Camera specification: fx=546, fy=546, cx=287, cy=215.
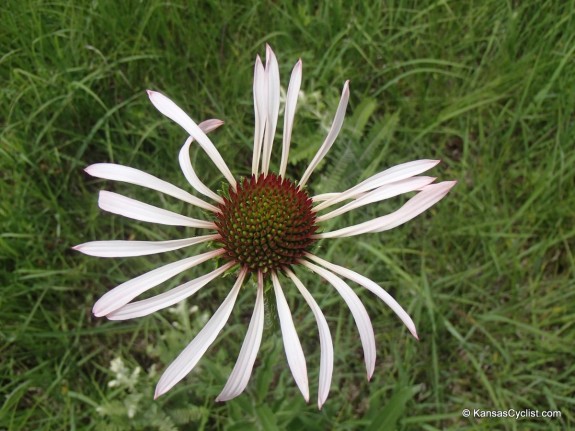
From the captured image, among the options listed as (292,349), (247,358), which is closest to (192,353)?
(247,358)

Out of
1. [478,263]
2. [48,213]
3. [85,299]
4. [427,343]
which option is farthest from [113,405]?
[478,263]

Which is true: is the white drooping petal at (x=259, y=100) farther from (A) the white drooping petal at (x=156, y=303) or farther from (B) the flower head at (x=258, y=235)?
(A) the white drooping petal at (x=156, y=303)

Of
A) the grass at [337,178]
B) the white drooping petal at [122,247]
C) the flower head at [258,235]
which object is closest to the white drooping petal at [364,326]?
the flower head at [258,235]

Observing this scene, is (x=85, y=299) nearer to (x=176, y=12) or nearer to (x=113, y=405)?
(x=113, y=405)

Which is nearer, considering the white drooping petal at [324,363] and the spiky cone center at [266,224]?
the white drooping petal at [324,363]

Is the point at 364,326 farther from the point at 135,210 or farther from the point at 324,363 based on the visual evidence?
the point at 135,210
